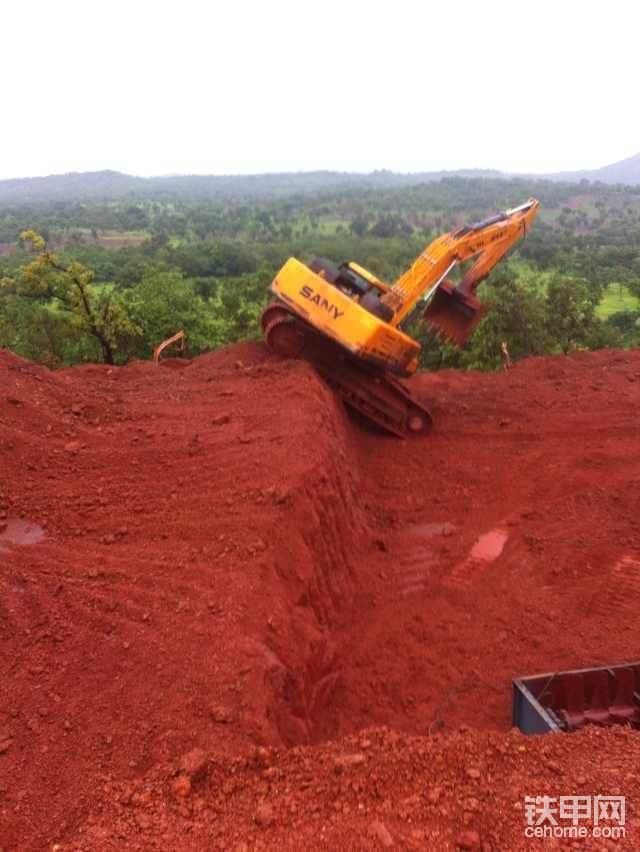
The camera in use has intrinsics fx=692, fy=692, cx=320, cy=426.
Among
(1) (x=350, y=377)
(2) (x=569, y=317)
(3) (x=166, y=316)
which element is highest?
(3) (x=166, y=316)

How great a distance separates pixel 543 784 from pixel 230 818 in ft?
5.81

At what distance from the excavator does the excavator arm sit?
0.02m

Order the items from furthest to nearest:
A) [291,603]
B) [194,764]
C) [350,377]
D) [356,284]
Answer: [350,377]
[356,284]
[291,603]
[194,764]

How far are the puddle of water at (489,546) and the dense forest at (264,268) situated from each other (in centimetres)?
653

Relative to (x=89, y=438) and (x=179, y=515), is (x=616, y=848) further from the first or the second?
(x=89, y=438)

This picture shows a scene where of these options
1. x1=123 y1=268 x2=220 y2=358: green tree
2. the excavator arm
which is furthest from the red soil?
x1=123 y1=268 x2=220 y2=358: green tree

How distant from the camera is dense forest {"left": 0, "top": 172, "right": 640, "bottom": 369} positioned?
15.6 metres

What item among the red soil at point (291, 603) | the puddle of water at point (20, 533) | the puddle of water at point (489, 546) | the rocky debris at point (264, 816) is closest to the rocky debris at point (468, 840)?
the red soil at point (291, 603)

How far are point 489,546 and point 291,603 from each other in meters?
3.59

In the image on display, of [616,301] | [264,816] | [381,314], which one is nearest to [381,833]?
[264,816]

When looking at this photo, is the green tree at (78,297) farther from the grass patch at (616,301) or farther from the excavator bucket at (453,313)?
the grass patch at (616,301)

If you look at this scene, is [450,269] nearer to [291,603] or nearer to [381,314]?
[381,314]

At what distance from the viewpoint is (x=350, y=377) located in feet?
35.8

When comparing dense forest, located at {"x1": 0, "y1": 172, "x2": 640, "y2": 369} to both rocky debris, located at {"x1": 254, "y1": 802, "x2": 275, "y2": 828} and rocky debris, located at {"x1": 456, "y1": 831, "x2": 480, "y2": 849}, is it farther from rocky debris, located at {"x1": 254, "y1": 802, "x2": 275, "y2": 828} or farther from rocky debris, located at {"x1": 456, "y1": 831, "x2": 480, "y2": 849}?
rocky debris, located at {"x1": 456, "y1": 831, "x2": 480, "y2": 849}
